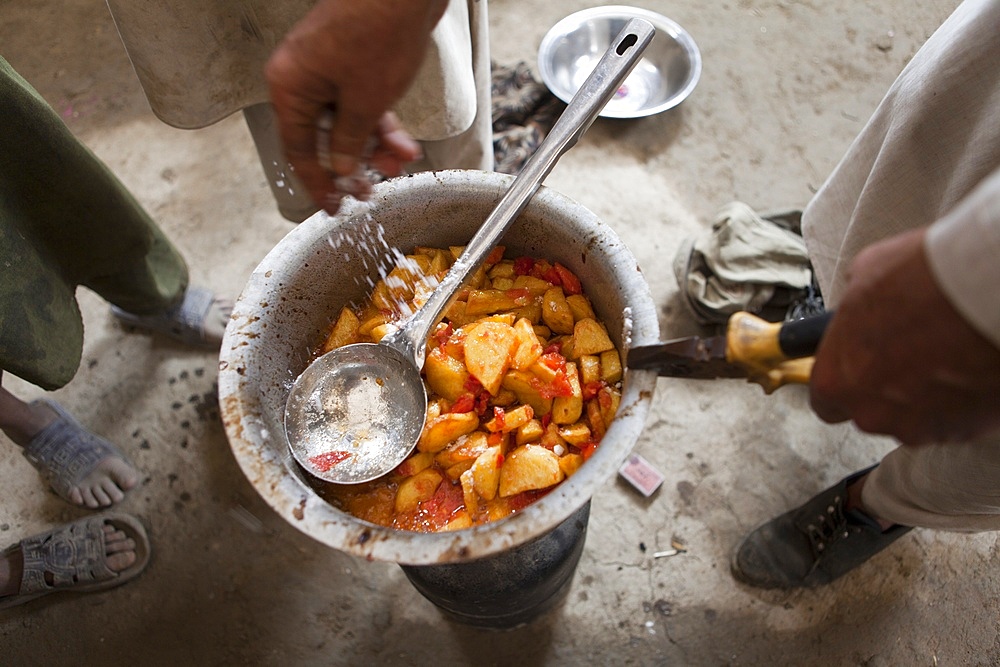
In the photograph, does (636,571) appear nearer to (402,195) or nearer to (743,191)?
(402,195)

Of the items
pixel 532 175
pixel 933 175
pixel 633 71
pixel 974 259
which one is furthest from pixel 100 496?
pixel 633 71

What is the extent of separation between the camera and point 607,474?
931 mm

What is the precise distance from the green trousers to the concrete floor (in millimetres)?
593

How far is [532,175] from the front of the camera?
1.16 meters

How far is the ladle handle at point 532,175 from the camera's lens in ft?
3.73

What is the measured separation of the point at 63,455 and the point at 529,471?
171 centimetres

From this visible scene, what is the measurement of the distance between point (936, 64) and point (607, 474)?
3.37 ft

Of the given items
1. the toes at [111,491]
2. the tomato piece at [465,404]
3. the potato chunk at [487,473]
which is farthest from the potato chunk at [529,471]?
the toes at [111,491]

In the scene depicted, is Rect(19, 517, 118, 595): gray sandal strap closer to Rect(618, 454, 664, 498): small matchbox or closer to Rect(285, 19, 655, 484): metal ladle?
Rect(285, 19, 655, 484): metal ladle

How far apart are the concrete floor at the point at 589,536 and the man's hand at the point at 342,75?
1411 mm

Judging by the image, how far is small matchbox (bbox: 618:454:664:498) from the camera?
1.99 metres

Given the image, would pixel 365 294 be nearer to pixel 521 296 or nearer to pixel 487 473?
pixel 521 296

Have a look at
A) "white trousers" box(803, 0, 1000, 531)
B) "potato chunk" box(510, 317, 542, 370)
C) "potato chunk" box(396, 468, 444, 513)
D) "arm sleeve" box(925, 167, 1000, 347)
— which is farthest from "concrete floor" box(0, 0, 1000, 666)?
"arm sleeve" box(925, 167, 1000, 347)

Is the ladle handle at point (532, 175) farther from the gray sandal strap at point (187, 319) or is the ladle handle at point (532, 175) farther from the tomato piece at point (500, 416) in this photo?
the gray sandal strap at point (187, 319)
